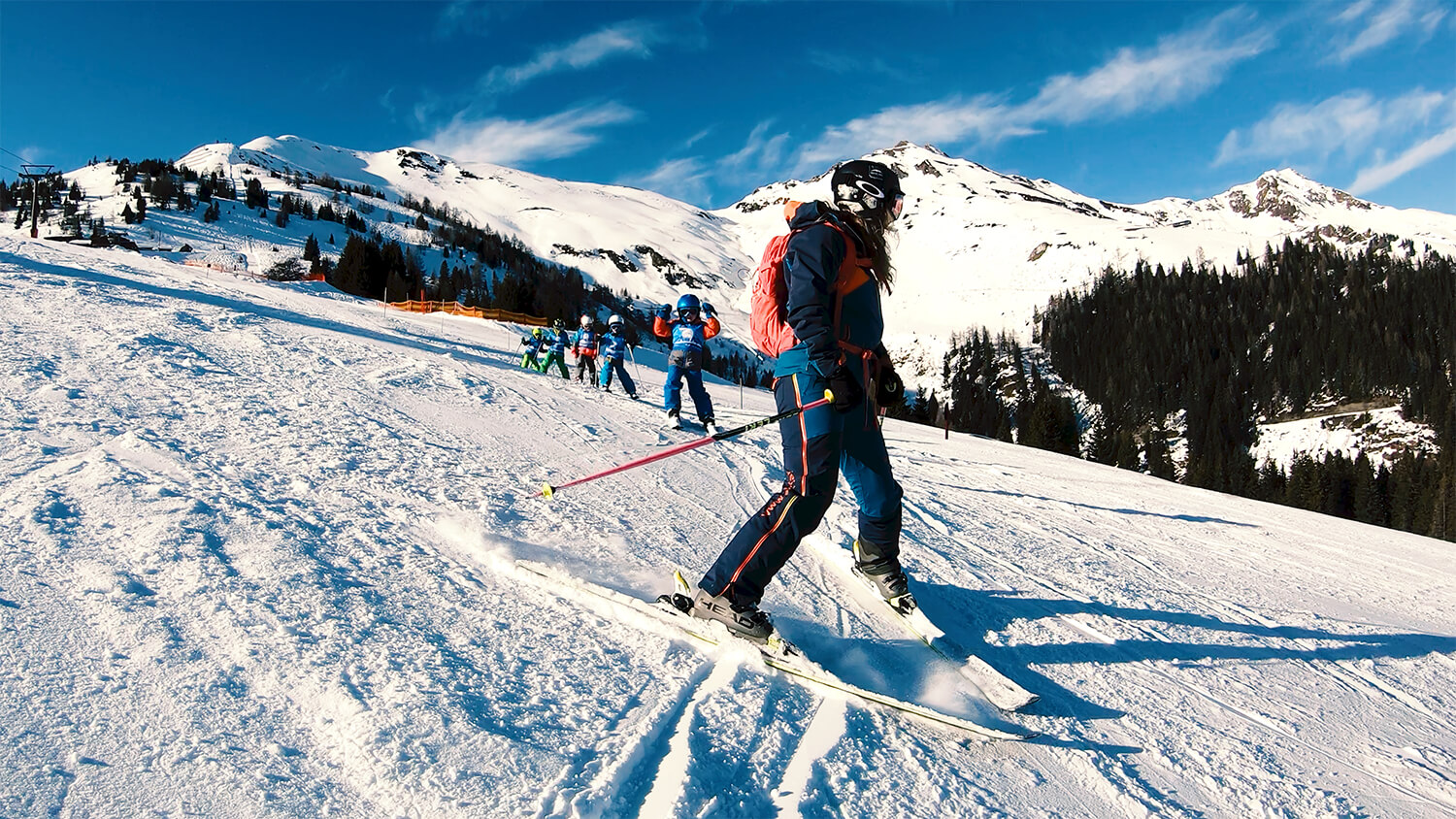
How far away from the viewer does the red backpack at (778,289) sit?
3.36 m

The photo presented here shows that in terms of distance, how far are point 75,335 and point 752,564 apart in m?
7.82

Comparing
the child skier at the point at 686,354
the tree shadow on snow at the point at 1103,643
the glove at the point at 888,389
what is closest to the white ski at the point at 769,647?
the tree shadow on snow at the point at 1103,643

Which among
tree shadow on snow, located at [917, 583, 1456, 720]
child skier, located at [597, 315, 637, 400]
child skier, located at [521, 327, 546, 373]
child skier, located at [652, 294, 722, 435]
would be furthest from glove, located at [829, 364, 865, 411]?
child skier, located at [521, 327, 546, 373]

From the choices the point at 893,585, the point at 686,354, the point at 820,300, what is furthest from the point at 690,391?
the point at 820,300

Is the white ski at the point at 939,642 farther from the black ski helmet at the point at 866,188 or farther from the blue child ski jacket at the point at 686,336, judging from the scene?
the blue child ski jacket at the point at 686,336

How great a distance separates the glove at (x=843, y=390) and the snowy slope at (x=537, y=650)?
3.66ft

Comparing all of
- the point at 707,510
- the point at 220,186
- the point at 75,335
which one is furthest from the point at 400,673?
the point at 220,186

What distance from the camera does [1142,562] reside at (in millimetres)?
5734

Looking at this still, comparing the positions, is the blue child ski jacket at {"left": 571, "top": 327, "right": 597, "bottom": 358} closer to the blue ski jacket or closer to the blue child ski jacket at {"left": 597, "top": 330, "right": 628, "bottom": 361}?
the blue child ski jacket at {"left": 597, "top": 330, "right": 628, "bottom": 361}

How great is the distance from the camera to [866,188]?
3525 millimetres

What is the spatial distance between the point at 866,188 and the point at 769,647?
219cm

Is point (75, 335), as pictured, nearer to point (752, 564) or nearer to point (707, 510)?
point (707, 510)

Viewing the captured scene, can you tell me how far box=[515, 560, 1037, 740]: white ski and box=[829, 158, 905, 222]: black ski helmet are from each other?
2033 mm

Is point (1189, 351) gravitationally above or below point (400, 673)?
above
